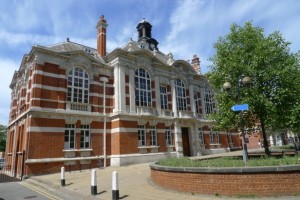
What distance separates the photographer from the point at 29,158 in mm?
16500

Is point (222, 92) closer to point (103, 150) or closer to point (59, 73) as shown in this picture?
point (103, 150)

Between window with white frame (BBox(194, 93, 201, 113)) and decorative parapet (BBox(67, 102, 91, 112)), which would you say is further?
window with white frame (BBox(194, 93, 201, 113))

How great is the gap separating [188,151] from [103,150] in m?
11.3

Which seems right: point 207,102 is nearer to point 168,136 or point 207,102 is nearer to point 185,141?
point 185,141

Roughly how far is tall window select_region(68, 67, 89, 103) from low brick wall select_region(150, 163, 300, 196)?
14.3 meters

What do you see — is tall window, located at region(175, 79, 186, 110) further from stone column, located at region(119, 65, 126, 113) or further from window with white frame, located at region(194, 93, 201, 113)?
stone column, located at region(119, 65, 126, 113)

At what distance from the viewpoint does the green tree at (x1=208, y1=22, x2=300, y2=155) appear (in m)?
14.1

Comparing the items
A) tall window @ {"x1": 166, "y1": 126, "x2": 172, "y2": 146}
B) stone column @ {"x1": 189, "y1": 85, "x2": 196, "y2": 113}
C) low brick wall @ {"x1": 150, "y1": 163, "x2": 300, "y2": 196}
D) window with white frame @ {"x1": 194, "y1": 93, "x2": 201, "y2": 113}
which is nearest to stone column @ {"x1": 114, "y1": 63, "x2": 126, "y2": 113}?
tall window @ {"x1": 166, "y1": 126, "x2": 172, "y2": 146}

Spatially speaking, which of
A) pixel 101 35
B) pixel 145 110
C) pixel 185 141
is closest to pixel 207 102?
pixel 185 141

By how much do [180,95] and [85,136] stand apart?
1327 cm

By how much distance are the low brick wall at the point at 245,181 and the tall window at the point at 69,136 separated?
12728 millimetres

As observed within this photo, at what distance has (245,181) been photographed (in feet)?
26.1

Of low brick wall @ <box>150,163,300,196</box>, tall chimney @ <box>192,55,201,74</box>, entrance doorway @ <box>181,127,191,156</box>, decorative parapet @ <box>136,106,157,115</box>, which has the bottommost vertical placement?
low brick wall @ <box>150,163,300,196</box>

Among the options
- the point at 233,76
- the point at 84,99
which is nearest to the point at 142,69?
the point at 84,99
